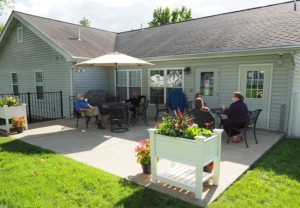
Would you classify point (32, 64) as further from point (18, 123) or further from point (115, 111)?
point (115, 111)

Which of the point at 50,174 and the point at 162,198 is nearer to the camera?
the point at 162,198

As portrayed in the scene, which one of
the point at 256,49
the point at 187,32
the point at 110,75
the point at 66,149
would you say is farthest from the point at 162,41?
the point at 66,149

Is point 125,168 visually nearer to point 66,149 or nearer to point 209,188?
point 209,188

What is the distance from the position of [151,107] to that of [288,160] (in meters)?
5.89

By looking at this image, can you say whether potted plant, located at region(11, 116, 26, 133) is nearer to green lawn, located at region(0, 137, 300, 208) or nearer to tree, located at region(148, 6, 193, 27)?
green lawn, located at region(0, 137, 300, 208)

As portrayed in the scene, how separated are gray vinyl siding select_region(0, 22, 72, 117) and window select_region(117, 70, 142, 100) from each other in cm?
231

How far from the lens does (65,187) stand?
3.15 m

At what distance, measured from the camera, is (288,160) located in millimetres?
4215

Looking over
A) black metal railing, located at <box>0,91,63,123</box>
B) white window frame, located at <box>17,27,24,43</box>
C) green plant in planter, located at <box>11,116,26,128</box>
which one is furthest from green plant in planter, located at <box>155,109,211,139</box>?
white window frame, located at <box>17,27,24,43</box>

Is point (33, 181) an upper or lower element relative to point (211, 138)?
lower

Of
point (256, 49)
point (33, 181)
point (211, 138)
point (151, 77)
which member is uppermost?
point (256, 49)

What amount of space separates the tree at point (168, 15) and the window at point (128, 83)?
2172cm

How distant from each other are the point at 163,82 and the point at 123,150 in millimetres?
4613

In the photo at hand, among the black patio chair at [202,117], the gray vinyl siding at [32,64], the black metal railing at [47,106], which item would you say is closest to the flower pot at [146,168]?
the black patio chair at [202,117]
